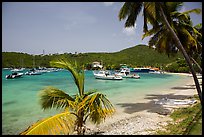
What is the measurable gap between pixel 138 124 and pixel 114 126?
1030mm

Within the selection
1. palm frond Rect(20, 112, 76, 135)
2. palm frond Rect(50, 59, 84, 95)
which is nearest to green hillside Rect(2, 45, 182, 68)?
palm frond Rect(50, 59, 84, 95)

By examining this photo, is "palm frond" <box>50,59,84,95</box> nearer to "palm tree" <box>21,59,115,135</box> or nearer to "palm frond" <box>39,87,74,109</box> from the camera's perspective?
"palm tree" <box>21,59,115,135</box>

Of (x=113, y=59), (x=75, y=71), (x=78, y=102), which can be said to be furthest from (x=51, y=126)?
(x=113, y=59)

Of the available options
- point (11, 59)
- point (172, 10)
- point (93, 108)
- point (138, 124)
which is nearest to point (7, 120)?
point (138, 124)

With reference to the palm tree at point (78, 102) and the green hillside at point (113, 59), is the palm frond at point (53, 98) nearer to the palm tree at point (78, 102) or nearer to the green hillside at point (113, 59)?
the palm tree at point (78, 102)

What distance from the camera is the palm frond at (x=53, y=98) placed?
3.55 m

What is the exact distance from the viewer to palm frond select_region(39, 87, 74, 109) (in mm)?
3555

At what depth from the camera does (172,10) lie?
34.8 ft

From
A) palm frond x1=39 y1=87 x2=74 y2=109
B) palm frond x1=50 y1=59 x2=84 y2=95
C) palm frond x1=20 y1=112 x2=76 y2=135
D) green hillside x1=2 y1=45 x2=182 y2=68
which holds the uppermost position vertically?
green hillside x1=2 y1=45 x2=182 y2=68

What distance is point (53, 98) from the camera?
3609 millimetres

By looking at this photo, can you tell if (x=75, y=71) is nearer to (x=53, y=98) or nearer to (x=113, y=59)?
(x=53, y=98)

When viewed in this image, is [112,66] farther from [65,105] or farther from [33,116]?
[65,105]

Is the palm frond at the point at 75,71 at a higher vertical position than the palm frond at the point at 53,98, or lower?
higher

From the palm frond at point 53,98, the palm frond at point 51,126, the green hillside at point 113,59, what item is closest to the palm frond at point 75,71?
the palm frond at point 53,98
